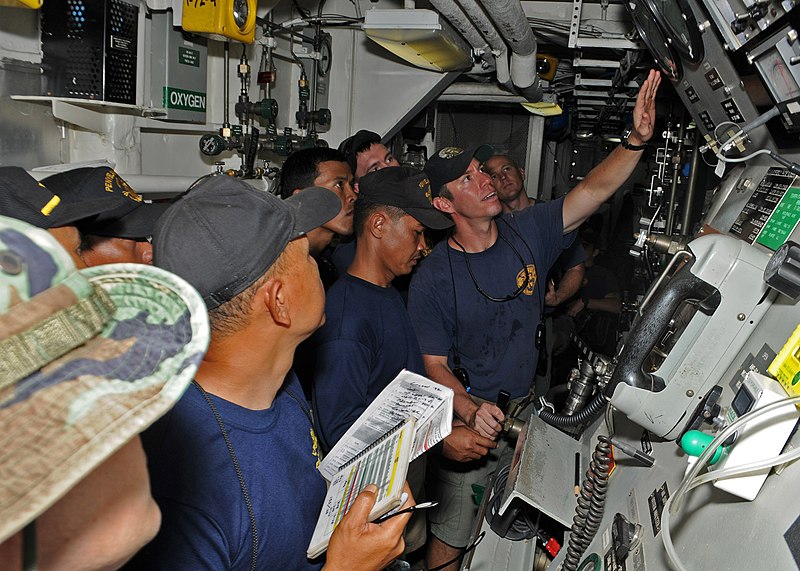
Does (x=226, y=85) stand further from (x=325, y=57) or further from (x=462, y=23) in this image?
(x=462, y=23)

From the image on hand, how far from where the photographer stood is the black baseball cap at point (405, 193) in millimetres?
2633

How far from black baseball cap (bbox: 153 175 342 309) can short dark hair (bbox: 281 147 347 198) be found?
5.86ft

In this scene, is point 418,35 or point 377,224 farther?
point 418,35

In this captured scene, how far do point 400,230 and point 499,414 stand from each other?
2.85 ft

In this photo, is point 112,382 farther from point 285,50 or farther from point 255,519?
point 285,50

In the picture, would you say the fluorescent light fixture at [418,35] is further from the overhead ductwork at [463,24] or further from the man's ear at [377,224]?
the man's ear at [377,224]

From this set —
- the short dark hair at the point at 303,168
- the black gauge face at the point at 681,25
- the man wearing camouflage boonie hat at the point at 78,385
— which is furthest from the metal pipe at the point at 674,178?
the man wearing camouflage boonie hat at the point at 78,385

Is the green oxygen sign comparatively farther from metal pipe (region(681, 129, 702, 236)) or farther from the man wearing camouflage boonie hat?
the man wearing camouflage boonie hat

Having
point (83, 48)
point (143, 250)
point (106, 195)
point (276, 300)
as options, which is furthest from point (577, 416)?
point (83, 48)

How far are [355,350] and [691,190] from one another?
6.28 ft

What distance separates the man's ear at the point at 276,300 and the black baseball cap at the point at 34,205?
847mm

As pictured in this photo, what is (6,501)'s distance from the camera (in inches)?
19.5

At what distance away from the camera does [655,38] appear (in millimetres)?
2277

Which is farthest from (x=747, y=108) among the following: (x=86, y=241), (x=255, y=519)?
(x=86, y=241)
